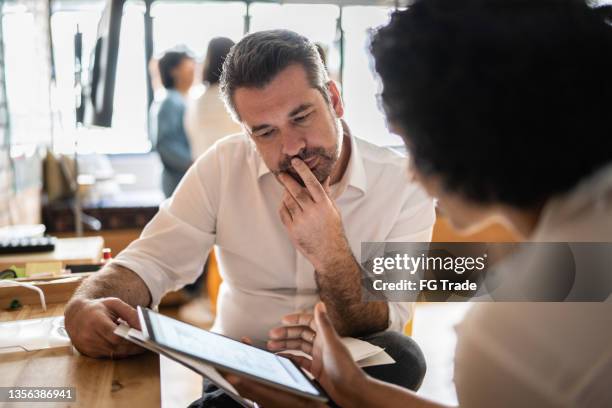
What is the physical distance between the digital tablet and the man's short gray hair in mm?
625

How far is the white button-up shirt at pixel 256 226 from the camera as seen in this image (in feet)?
4.94

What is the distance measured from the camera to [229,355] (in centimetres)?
88

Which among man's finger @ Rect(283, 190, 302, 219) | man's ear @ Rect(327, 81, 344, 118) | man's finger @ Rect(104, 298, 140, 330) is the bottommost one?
man's finger @ Rect(104, 298, 140, 330)

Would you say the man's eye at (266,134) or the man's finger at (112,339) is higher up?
the man's eye at (266,134)

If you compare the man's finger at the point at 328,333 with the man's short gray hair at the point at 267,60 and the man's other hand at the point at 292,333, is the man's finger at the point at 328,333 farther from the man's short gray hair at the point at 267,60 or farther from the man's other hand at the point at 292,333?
the man's short gray hair at the point at 267,60

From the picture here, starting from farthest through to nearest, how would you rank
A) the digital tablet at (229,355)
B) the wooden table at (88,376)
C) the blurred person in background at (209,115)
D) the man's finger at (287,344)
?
1. the blurred person in background at (209,115)
2. the man's finger at (287,344)
3. the wooden table at (88,376)
4. the digital tablet at (229,355)

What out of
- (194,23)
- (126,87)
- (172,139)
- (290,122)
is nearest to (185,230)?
(290,122)

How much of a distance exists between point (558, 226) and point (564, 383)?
163 millimetres

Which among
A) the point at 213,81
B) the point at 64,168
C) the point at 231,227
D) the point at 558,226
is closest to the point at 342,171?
the point at 231,227

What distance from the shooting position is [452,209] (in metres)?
0.74

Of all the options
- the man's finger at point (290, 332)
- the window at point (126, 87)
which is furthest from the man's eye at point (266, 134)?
the window at point (126, 87)

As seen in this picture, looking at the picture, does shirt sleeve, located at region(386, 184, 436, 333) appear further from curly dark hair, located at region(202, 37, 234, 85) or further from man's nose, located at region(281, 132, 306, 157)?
curly dark hair, located at region(202, 37, 234, 85)

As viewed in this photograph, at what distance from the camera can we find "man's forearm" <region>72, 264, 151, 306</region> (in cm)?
124

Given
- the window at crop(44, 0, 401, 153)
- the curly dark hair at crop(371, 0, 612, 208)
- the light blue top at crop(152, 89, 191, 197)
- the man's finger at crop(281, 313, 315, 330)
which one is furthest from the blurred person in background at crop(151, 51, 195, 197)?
the curly dark hair at crop(371, 0, 612, 208)
